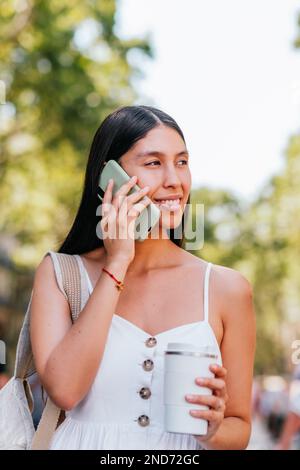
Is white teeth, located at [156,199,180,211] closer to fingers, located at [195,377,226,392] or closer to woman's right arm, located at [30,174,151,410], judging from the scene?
woman's right arm, located at [30,174,151,410]

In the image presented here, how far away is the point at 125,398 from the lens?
2.55m

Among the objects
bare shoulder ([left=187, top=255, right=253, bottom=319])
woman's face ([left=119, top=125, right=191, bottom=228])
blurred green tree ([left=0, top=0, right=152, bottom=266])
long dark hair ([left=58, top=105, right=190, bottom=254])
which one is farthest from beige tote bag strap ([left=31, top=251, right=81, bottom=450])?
blurred green tree ([left=0, top=0, right=152, bottom=266])

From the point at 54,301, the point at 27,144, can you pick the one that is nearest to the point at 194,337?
the point at 54,301

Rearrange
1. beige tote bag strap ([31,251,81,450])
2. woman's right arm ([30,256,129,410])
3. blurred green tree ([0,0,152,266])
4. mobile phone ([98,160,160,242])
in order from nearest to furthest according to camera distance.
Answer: woman's right arm ([30,256,129,410])
beige tote bag strap ([31,251,81,450])
mobile phone ([98,160,160,242])
blurred green tree ([0,0,152,266])

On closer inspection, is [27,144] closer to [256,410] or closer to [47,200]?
[47,200]

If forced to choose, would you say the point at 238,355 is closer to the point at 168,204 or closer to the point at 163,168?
the point at 168,204

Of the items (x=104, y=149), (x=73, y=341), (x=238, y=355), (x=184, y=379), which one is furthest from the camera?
(x=104, y=149)

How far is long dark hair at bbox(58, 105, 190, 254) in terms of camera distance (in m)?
2.80

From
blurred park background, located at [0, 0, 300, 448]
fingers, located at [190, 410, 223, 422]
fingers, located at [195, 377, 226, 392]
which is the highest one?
blurred park background, located at [0, 0, 300, 448]

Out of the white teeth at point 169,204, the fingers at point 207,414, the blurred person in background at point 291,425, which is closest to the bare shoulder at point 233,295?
the white teeth at point 169,204

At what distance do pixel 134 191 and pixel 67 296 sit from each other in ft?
1.21

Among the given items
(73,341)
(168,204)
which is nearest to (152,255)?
(168,204)

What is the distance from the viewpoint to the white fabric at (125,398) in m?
2.52

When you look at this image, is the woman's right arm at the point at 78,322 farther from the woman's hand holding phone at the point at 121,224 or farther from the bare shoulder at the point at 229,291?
the bare shoulder at the point at 229,291
